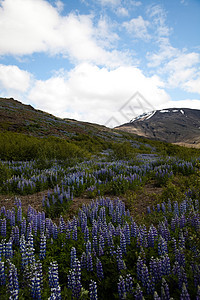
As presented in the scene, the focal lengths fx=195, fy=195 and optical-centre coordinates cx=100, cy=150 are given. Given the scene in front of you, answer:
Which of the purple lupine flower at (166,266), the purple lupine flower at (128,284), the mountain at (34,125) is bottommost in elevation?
the purple lupine flower at (128,284)

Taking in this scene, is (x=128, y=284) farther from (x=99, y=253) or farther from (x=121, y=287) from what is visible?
(x=99, y=253)

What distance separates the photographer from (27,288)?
2.10m

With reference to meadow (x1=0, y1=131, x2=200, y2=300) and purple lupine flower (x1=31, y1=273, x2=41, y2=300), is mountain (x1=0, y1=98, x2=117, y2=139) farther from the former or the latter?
purple lupine flower (x1=31, y1=273, x2=41, y2=300)

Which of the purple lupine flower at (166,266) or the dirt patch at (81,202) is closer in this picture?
the purple lupine flower at (166,266)

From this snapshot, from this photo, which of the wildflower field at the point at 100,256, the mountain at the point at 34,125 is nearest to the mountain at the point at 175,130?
the mountain at the point at 34,125

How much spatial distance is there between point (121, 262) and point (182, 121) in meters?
201

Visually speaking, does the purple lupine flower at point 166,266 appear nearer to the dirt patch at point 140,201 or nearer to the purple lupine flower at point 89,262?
the purple lupine flower at point 89,262

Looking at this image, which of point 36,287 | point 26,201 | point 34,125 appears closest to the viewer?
point 36,287

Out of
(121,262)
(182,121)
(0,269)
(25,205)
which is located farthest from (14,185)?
(182,121)

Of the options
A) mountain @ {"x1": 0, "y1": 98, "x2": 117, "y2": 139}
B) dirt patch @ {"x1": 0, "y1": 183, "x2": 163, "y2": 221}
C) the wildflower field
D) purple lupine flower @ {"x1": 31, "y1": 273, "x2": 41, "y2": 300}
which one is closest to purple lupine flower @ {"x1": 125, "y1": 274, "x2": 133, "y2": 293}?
the wildflower field

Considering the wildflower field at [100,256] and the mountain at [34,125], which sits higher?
the mountain at [34,125]

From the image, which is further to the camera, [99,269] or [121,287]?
[99,269]

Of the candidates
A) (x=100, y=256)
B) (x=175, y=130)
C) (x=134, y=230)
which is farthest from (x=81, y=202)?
(x=175, y=130)

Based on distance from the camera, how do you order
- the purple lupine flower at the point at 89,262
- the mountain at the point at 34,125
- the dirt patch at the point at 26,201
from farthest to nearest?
the mountain at the point at 34,125 → the dirt patch at the point at 26,201 → the purple lupine flower at the point at 89,262
